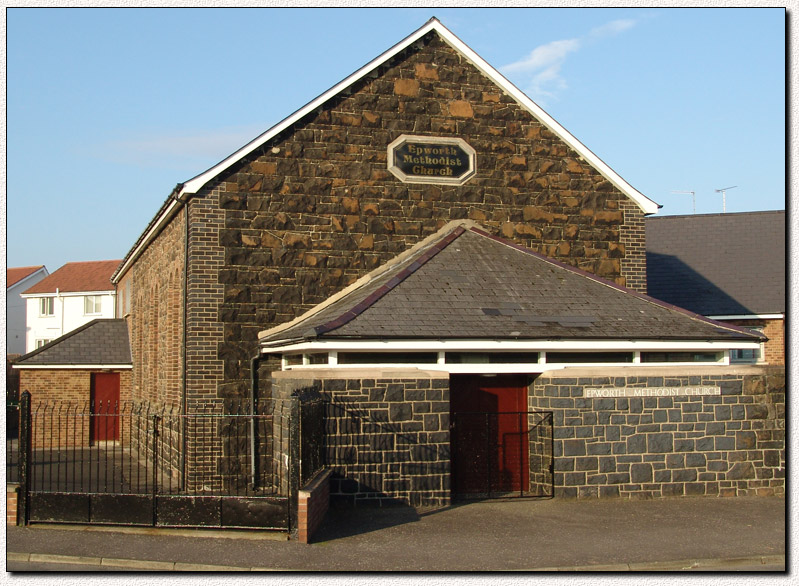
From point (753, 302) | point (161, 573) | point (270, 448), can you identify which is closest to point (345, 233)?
point (270, 448)

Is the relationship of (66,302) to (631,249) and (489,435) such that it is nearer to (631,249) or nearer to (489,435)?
(631,249)

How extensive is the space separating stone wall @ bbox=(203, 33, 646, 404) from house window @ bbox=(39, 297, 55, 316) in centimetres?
4982

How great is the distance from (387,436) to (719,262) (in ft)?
66.0

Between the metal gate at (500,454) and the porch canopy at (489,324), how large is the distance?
100 cm

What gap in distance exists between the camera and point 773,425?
16250 mm

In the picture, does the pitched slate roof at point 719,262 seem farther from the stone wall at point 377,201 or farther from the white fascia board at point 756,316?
the stone wall at point 377,201

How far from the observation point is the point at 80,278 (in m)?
64.2

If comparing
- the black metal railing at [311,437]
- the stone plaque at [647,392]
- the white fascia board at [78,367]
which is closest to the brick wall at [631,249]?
the stone plaque at [647,392]

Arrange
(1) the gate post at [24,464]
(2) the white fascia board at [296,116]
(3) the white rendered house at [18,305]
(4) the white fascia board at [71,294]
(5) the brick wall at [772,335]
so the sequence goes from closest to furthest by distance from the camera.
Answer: (1) the gate post at [24,464]
(2) the white fascia board at [296,116]
(5) the brick wall at [772,335]
(4) the white fascia board at [71,294]
(3) the white rendered house at [18,305]

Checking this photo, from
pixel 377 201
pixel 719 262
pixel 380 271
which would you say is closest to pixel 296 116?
pixel 377 201

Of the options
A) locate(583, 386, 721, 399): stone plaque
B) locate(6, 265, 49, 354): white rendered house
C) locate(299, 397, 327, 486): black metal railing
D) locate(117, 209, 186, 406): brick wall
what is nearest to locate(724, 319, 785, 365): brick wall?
locate(583, 386, 721, 399): stone plaque

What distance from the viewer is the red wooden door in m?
15.9

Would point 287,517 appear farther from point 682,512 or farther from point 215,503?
point 682,512

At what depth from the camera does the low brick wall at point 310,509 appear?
11789 mm
